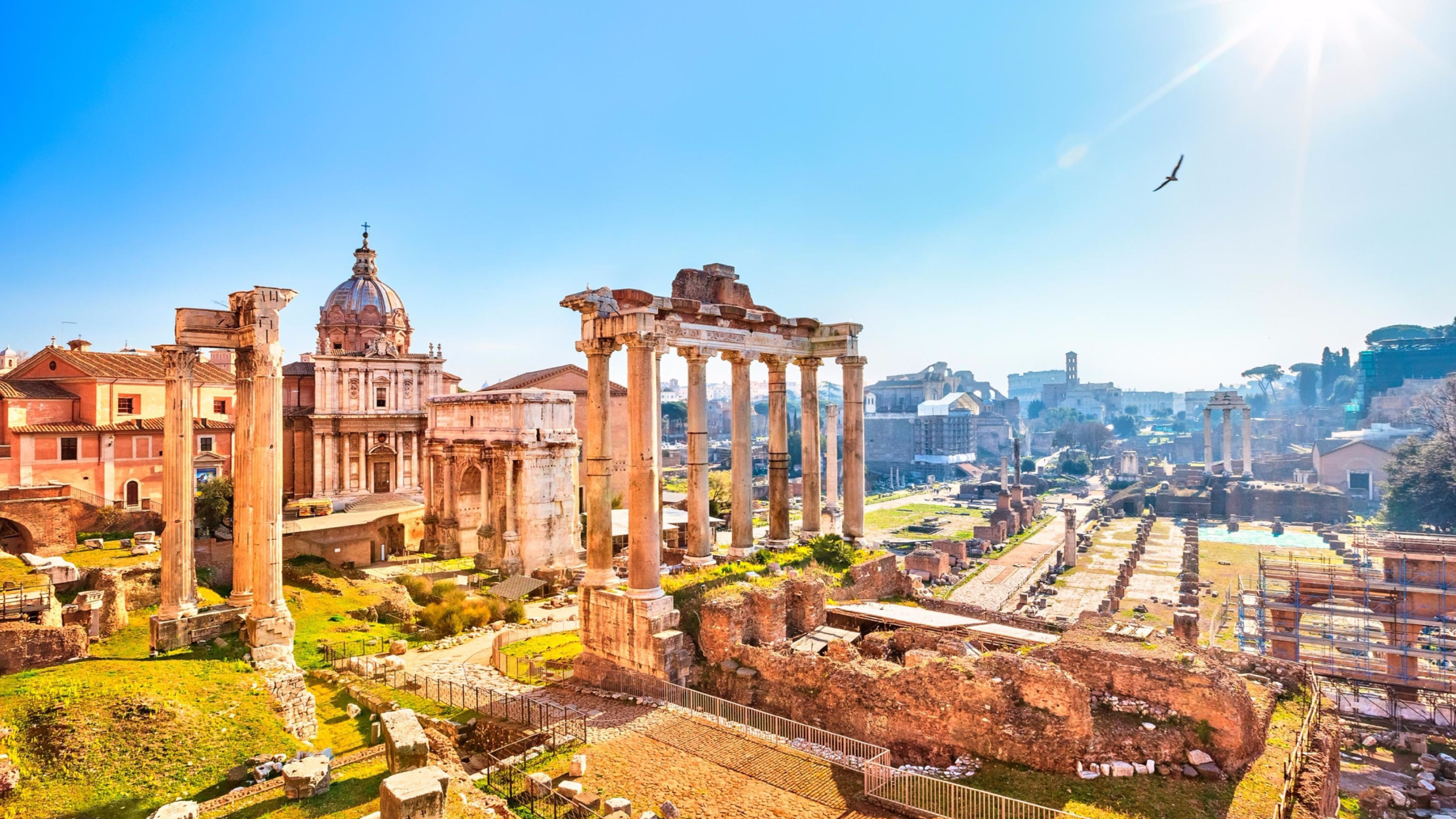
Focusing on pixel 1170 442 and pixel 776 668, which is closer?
pixel 776 668

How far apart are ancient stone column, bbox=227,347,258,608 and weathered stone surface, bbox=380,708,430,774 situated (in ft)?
23.6

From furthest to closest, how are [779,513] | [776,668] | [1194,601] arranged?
[1194,601], [779,513], [776,668]

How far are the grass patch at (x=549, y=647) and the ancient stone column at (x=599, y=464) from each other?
135 inches

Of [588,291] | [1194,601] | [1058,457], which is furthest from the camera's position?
[1058,457]

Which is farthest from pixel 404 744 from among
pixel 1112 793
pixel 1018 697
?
pixel 1112 793

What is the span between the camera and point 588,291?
14.8m

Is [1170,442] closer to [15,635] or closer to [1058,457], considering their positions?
[1058,457]

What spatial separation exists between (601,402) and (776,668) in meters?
6.01

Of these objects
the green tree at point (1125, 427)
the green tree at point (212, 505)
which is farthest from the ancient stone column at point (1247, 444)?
the green tree at point (212, 505)

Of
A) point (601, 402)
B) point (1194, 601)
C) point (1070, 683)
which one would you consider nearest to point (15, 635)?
point (601, 402)

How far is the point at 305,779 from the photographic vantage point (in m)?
9.34

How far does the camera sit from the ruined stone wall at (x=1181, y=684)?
10367 mm

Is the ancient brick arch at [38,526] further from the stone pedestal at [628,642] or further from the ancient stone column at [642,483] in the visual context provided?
the ancient stone column at [642,483]

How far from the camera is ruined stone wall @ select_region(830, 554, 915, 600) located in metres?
17.4
